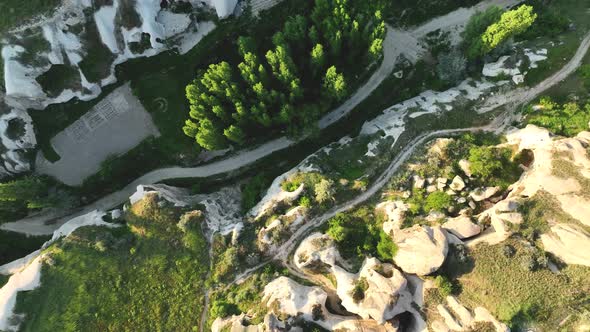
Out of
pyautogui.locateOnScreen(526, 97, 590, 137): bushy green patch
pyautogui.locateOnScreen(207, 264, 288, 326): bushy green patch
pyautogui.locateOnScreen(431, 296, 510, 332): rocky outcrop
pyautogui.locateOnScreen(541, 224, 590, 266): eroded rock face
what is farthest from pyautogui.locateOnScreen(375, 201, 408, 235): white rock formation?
pyautogui.locateOnScreen(526, 97, 590, 137): bushy green patch

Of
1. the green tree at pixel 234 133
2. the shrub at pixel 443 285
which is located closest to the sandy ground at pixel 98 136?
the green tree at pixel 234 133

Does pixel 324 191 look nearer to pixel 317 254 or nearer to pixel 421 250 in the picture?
pixel 317 254

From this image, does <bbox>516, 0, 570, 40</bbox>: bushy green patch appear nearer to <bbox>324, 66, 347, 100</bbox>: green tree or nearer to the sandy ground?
<bbox>324, 66, 347, 100</bbox>: green tree

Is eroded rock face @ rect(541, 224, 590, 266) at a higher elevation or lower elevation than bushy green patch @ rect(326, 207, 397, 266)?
lower

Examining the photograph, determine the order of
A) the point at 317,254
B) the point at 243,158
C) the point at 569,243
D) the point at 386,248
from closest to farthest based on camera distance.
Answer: the point at 569,243 < the point at 386,248 < the point at 317,254 < the point at 243,158

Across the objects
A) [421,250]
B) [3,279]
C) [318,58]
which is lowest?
[421,250]

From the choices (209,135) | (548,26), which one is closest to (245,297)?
A: (209,135)

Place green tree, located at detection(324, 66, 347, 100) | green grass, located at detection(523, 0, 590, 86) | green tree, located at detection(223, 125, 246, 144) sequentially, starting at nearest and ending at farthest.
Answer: green tree, located at detection(324, 66, 347, 100)
green tree, located at detection(223, 125, 246, 144)
green grass, located at detection(523, 0, 590, 86)
